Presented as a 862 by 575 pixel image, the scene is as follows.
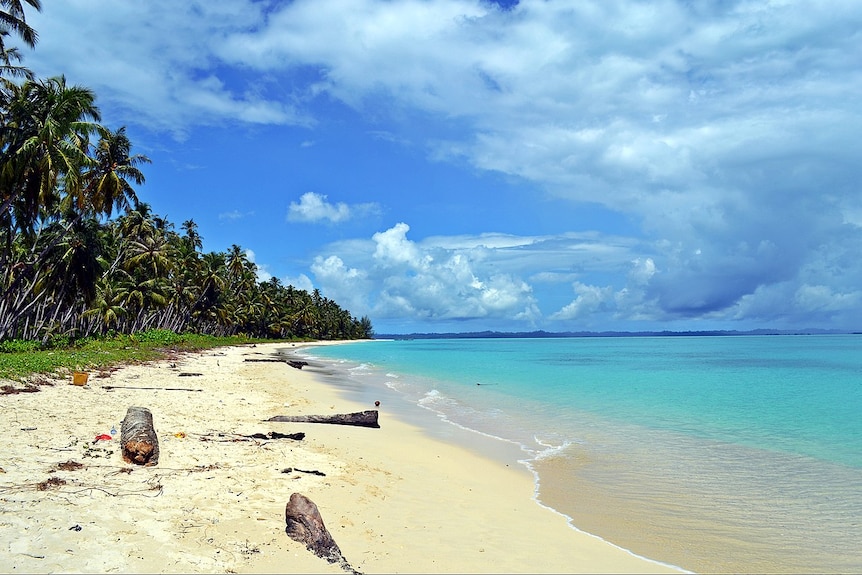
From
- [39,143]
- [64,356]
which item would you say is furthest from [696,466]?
[39,143]

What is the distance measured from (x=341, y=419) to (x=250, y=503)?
7110 millimetres

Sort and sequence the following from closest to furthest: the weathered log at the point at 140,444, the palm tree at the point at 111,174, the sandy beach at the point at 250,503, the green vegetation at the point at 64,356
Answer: the sandy beach at the point at 250,503
the weathered log at the point at 140,444
the green vegetation at the point at 64,356
the palm tree at the point at 111,174

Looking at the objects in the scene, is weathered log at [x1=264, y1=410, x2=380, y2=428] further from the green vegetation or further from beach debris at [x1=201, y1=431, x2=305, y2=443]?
the green vegetation

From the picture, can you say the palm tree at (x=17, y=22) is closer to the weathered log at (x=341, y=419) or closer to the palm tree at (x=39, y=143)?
the palm tree at (x=39, y=143)

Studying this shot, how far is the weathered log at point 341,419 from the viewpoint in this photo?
1299 cm

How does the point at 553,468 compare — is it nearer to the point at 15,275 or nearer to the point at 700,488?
the point at 700,488

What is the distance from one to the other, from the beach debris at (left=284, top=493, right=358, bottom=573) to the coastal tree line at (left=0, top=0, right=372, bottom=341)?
21147mm

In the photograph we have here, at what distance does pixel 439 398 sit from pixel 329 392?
182 inches

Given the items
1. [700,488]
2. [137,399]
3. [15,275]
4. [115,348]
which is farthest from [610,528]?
[15,275]

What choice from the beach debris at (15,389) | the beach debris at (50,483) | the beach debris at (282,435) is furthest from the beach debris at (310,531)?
the beach debris at (15,389)

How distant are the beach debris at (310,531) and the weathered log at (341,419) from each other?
764 centimetres

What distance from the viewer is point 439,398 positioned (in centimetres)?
2295

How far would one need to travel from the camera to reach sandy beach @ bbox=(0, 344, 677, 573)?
4.82 metres

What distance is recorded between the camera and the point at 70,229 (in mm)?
31312
